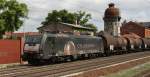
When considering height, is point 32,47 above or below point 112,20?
below

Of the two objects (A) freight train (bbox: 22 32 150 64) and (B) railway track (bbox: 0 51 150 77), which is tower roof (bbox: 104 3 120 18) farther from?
(B) railway track (bbox: 0 51 150 77)

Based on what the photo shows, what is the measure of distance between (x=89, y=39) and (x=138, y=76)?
20675 mm

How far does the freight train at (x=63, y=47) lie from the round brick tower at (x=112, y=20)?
5129 centimetres

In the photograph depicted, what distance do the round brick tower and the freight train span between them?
168ft

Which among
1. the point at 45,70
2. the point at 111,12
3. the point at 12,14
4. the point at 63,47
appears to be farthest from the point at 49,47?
the point at 111,12

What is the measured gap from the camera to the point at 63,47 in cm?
3409

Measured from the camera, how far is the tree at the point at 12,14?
79.4m

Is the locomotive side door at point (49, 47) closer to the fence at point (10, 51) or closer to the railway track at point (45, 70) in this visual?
the railway track at point (45, 70)

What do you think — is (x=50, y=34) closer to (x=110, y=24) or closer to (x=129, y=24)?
(x=110, y=24)

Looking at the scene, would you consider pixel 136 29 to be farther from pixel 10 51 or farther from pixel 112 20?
pixel 10 51

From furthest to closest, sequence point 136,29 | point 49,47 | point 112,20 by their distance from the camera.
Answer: point 136,29 < point 112,20 < point 49,47

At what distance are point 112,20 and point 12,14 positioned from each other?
3320 centimetres

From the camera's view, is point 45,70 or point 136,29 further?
point 136,29

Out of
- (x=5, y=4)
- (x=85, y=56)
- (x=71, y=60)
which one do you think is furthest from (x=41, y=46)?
(x=5, y=4)
